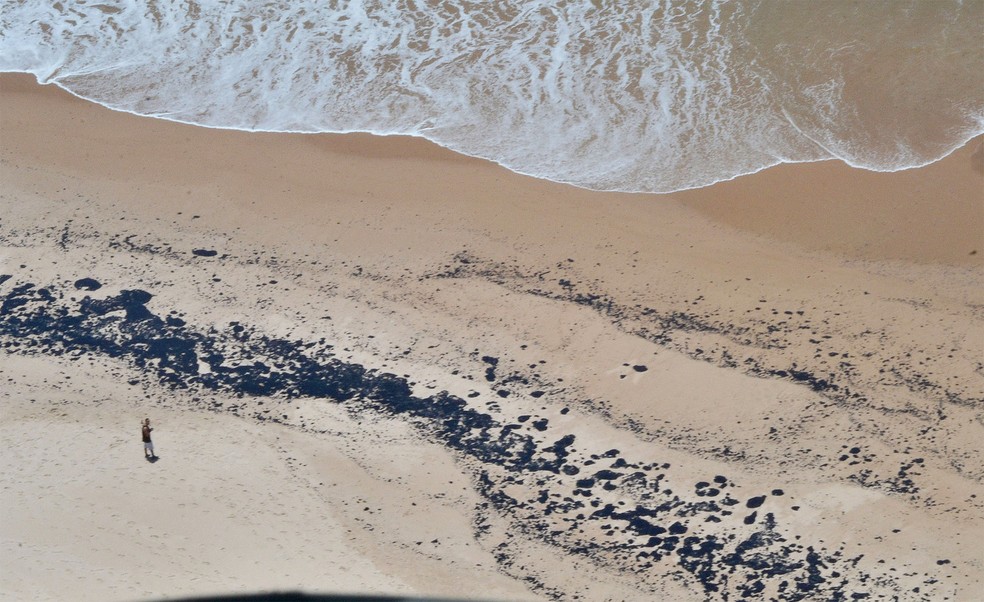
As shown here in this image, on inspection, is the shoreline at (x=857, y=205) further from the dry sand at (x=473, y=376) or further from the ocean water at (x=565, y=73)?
the ocean water at (x=565, y=73)

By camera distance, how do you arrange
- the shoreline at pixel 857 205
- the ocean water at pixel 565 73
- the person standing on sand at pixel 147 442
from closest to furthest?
1. the person standing on sand at pixel 147 442
2. the shoreline at pixel 857 205
3. the ocean water at pixel 565 73

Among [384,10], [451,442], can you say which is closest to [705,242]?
[451,442]

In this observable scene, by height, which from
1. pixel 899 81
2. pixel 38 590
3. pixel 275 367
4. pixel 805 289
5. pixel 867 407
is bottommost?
pixel 38 590

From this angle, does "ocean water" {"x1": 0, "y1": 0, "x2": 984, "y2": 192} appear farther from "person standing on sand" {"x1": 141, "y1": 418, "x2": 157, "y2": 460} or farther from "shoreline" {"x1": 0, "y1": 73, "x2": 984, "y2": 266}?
"person standing on sand" {"x1": 141, "y1": 418, "x2": 157, "y2": 460}

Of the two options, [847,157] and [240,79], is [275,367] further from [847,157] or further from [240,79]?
[847,157]

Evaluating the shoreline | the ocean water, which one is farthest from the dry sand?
the ocean water

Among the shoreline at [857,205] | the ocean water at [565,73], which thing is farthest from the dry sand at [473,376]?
the ocean water at [565,73]
